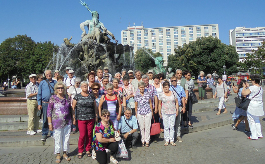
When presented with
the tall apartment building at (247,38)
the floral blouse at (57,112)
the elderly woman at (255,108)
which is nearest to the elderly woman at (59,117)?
the floral blouse at (57,112)

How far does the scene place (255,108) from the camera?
6559 mm

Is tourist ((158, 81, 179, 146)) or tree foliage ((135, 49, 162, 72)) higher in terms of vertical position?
tree foliage ((135, 49, 162, 72))

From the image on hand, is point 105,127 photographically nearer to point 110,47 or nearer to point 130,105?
point 130,105

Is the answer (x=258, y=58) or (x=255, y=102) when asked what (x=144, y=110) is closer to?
(x=255, y=102)

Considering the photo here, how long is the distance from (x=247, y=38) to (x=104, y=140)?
135047 mm

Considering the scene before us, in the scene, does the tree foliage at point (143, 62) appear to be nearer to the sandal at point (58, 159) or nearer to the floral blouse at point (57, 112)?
the floral blouse at point (57, 112)

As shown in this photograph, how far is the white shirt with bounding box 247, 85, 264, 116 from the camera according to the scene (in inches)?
257

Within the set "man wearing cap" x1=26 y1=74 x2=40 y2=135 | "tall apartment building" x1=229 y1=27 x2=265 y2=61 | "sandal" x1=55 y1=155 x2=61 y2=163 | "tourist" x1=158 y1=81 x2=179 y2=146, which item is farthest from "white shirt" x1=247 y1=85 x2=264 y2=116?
"tall apartment building" x1=229 y1=27 x2=265 y2=61

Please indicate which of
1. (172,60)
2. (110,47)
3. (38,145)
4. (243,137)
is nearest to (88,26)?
(110,47)

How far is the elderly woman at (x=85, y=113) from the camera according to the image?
17.3 ft

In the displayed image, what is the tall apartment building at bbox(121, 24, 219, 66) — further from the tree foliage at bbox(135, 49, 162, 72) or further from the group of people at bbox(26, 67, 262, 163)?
the group of people at bbox(26, 67, 262, 163)

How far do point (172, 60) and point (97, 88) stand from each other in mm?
62177

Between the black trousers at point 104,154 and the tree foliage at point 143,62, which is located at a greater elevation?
the tree foliage at point 143,62

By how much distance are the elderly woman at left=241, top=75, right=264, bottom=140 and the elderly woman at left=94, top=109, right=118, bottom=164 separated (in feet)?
12.9
